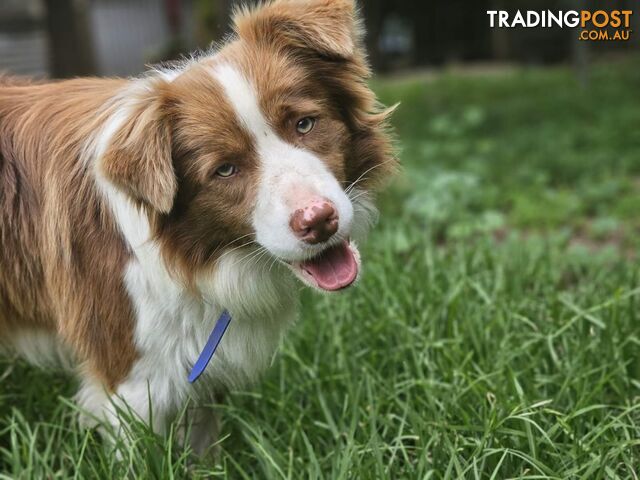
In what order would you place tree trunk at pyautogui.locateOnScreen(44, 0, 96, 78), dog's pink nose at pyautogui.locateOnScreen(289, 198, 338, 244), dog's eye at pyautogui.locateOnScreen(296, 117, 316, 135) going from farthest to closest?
tree trunk at pyautogui.locateOnScreen(44, 0, 96, 78), dog's eye at pyautogui.locateOnScreen(296, 117, 316, 135), dog's pink nose at pyautogui.locateOnScreen(289, 198, 338, 244)

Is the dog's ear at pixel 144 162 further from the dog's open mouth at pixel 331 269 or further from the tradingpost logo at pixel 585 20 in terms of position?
the tradingpost logo at pixel 585 20

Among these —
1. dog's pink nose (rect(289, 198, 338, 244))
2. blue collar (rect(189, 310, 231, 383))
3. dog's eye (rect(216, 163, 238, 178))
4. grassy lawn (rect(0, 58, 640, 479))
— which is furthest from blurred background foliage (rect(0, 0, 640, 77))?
dog's pink nose (rect(289, 198, 338, 244))

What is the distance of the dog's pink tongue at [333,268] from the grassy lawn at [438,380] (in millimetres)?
581

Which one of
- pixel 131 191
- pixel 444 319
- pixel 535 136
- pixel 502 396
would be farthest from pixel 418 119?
pixel 131 191

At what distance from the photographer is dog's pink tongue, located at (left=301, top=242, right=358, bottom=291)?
2.48 meters

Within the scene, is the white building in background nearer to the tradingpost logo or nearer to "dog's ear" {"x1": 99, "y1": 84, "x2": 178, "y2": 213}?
the tradingpost logo

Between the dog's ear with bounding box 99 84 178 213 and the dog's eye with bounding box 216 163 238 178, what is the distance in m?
0.15

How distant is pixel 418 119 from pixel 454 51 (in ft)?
28.3

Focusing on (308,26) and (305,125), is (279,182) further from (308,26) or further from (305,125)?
(308,26)

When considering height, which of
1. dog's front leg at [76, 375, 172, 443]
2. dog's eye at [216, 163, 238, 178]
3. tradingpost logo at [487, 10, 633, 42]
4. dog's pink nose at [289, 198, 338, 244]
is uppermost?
dog's eye at [216, 163, 238, 178]

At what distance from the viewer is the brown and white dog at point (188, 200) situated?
2396mm

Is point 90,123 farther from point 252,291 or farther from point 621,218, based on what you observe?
point 621,218

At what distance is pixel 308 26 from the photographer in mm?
2582

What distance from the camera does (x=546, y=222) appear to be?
5.93 m
